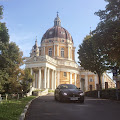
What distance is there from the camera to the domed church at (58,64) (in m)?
Result: 47.1

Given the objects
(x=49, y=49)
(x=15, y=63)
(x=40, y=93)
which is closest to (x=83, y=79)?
(x=49, y=49)

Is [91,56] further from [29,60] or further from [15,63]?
[29,60]

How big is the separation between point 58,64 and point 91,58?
28858 millimetres

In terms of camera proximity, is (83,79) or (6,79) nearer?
(6,79)

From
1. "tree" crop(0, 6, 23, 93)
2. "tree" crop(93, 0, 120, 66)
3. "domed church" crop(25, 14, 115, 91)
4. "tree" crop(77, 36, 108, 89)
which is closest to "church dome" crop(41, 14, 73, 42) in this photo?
"domed church" crop(25, 14, 115, 91)

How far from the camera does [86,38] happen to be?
2545 centimetres

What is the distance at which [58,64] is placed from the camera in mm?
51938

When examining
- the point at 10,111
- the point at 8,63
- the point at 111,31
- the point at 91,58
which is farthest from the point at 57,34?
the point at 10,111

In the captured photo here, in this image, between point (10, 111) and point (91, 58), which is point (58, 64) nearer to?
point (91, 58)

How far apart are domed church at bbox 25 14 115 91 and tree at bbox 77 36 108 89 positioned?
20.9m

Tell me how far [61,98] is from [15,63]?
11.6 m

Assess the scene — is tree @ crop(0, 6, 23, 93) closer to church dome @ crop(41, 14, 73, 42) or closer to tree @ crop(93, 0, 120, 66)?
tree @ crop(93, 0, 120, 66)

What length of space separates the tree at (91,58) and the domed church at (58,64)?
68.7 ft

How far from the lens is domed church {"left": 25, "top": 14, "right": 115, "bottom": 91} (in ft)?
155
